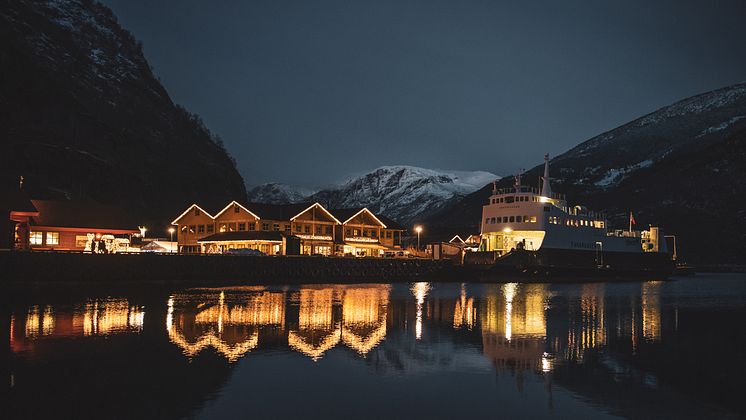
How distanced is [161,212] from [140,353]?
105 m

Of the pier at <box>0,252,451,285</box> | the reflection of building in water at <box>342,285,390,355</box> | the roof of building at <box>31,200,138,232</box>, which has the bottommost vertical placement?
the reflection of building in water at <box>342,285,390,355</box>

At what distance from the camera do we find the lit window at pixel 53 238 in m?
62.3

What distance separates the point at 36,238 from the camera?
6141 centimetres

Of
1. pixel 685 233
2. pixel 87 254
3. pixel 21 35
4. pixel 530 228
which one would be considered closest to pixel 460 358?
pixel 87 254

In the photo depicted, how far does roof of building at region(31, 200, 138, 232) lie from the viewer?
62812 mm

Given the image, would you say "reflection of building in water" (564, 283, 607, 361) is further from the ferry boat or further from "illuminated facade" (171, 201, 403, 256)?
"illuminated facade" (171, 201, 403, 256)

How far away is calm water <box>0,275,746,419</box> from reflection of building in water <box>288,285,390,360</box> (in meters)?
0.11

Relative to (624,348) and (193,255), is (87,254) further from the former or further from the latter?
(624,348)

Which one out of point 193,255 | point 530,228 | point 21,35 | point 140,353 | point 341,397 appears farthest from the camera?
point 21,35

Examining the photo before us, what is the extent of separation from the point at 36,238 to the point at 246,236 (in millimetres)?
22498

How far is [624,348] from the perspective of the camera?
23.5 meters

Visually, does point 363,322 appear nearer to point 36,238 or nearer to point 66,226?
point 66,226

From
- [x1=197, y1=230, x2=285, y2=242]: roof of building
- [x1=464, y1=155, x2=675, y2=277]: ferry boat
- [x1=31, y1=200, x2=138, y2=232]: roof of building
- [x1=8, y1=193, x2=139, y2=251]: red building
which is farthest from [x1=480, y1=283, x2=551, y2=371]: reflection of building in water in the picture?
[x1=31, y1=200, x2=138, y2=232]: roof of building

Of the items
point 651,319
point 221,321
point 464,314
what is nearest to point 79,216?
point 221,321
